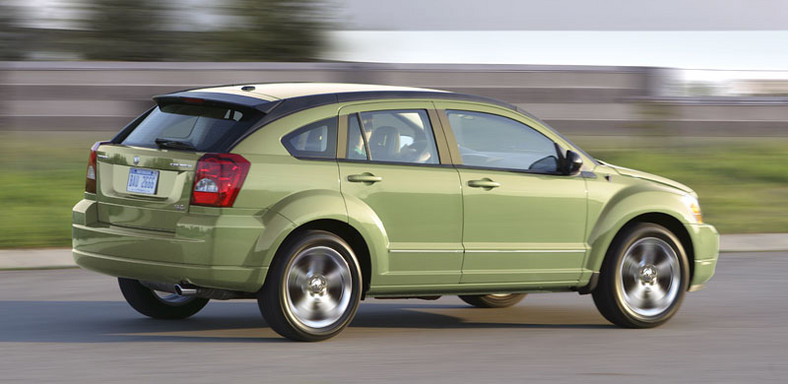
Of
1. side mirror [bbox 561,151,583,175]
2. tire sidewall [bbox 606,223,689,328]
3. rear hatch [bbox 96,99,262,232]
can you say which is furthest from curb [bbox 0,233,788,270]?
side mirror [bbox 561,151,583,175]

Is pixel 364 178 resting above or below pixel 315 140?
below

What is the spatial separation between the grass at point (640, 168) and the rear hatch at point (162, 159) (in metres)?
5.14

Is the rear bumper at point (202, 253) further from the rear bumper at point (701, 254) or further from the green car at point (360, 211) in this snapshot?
the rear bumper at point (701, 254)

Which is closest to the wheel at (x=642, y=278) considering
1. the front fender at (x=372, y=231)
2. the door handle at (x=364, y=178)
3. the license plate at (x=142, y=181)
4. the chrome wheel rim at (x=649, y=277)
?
the chrome wheel rim at (x=649, y=277)

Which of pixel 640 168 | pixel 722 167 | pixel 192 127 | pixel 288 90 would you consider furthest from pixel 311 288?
pixel 722 167

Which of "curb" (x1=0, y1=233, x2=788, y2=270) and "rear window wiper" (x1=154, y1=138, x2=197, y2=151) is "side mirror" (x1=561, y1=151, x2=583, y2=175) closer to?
"rear window wiper" (x1=154, y1=138, x2=197, y2=151)

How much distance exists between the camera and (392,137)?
8125 millimetres

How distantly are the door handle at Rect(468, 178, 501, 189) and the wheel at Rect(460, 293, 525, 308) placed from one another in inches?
63.5

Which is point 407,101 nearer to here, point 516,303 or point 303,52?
point 516,303

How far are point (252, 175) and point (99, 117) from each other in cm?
1244

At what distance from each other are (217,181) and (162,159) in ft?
1.39

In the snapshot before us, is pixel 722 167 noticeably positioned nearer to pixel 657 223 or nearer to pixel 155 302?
pixel 657 223

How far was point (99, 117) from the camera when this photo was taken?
19.3 m

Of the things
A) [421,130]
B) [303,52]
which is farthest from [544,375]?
[303,52]
